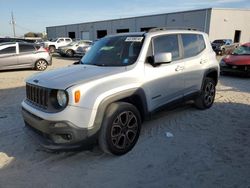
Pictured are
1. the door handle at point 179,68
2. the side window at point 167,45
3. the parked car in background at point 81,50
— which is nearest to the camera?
the side window at point 167,45

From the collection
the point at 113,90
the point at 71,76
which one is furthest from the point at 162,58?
the point at 71,76

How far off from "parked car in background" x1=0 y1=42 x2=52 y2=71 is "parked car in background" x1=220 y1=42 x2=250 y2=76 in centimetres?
941

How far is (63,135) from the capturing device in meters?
3.62

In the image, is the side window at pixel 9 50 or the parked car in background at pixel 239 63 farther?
the side window at pixel 9 50

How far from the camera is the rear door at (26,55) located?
13586mm

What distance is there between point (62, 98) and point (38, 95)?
22.3 inches

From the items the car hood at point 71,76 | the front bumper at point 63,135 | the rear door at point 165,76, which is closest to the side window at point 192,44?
the rear door at point 165,76

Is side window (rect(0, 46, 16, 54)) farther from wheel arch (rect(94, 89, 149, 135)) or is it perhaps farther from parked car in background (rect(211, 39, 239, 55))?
parked car in background (rect(211, 39, 239, 55))

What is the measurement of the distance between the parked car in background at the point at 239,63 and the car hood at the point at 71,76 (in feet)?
27.5

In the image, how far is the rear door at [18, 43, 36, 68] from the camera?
535 inches

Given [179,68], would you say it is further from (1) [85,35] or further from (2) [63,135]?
(1) [85,35]

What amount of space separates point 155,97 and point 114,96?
1026 mm

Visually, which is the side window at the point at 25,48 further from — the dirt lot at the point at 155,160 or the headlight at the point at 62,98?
the headlight at the point at 62,98

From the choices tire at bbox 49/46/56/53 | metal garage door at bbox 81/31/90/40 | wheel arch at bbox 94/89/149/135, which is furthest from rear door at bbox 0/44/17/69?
metal garage door at bbox 81/31/90/40
